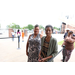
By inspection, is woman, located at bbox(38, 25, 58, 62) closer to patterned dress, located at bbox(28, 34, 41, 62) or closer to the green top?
the green top

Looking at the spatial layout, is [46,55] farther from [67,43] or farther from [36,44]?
[67,43]

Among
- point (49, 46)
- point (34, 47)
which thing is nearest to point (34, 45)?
point (34, 47)

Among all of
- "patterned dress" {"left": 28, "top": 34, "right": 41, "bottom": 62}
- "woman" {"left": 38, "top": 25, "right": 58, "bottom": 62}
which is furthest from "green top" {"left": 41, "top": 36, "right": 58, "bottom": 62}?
"patterned dress" {"left": 28, "top": 34, "right": 41, "bottom": 62}

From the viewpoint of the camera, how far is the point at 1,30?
507 inches

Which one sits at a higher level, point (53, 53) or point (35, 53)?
point (53, 53)

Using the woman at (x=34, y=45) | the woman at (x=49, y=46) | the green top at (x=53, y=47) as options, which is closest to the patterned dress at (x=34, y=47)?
the woman at (x=34, y=45)

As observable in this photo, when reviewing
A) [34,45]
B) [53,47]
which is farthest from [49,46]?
[34,45]

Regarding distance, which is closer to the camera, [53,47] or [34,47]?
[53,47]

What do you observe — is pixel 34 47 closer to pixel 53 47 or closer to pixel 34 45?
pixel 34 45

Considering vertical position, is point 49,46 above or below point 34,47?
above

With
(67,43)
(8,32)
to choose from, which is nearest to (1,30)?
(8,32)

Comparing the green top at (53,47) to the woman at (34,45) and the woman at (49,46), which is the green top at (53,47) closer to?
the woman at (49,46)

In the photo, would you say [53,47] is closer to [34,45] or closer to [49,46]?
[49,46]
